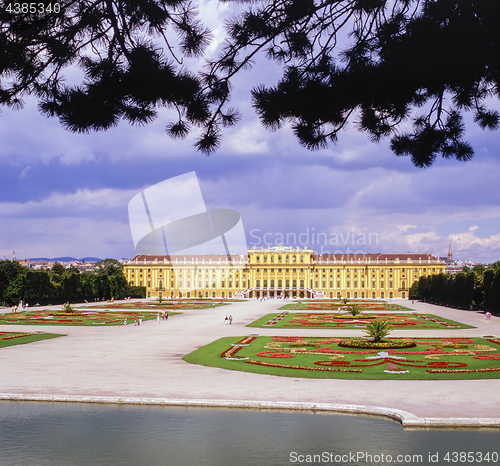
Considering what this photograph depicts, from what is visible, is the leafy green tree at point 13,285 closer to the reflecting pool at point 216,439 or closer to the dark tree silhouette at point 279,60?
the reflecting pool at point 216,439

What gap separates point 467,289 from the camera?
61.9 m

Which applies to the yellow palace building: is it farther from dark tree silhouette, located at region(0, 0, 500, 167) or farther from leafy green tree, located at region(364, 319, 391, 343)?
dark tree silhouette, located at region(0, 0, 500, 167)

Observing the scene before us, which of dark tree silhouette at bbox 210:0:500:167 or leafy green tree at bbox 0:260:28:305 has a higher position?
dark tree silhouette at bbox 210:0:500:167

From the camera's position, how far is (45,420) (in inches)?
473

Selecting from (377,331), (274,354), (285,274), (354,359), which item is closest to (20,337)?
(274,354)

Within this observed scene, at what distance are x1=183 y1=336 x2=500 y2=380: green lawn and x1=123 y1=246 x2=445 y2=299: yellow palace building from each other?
91309mm

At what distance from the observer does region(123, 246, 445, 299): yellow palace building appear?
117812 mm

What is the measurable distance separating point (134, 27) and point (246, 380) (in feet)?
41.5

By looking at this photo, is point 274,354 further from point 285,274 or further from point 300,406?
point 285,274

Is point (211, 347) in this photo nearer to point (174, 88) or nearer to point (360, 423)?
point (360, 423)

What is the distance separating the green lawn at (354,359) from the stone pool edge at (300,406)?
4078 mm

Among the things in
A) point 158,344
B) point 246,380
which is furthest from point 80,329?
point 246,380

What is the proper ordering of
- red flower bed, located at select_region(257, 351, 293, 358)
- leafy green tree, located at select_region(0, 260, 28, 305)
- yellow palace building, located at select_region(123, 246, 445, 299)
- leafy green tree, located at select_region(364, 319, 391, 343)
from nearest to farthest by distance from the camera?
red flower bed, located at select_region(257, 351, 293, 358) → leafy green tree, located at select_region(364, 319, 391, 343) → leafy green tree, located at select_region(0, 260, 28, 305) → yellow palace building, located at select_region(123, 246, 445, 299)

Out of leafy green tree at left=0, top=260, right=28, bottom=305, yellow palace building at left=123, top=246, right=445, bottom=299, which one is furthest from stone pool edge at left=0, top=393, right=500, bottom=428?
yellow palace building at left=123, top=246, right=445, bottom=299
